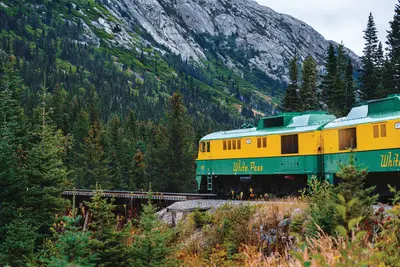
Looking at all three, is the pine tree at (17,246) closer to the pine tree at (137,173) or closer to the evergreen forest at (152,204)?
the evergreen forest at (152,204)

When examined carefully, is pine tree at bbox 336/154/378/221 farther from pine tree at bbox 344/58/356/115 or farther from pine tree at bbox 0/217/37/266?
pine tree at bbox 344/58/356/115

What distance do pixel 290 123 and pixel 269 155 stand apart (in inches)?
82.4

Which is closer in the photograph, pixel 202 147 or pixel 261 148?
pixel 261 148

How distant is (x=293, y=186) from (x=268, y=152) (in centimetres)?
227

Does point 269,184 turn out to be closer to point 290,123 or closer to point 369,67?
point 290,123

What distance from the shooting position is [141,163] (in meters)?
74.1

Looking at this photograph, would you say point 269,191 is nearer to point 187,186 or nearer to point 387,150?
point 387,150

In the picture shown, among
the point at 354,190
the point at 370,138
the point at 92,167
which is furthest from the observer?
the point at 92,167

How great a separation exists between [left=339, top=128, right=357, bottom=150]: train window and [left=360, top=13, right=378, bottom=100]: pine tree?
34776 mm

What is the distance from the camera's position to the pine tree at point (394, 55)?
180 ft

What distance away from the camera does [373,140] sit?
19.4 metres

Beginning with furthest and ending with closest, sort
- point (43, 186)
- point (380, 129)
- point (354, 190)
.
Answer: point (43, 186)
point (380, 129)
point (354, 190)

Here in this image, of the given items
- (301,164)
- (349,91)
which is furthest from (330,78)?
(301,164)

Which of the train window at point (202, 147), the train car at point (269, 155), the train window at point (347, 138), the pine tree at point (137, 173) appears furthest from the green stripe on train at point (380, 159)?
the pine tree at point (137, 173)
